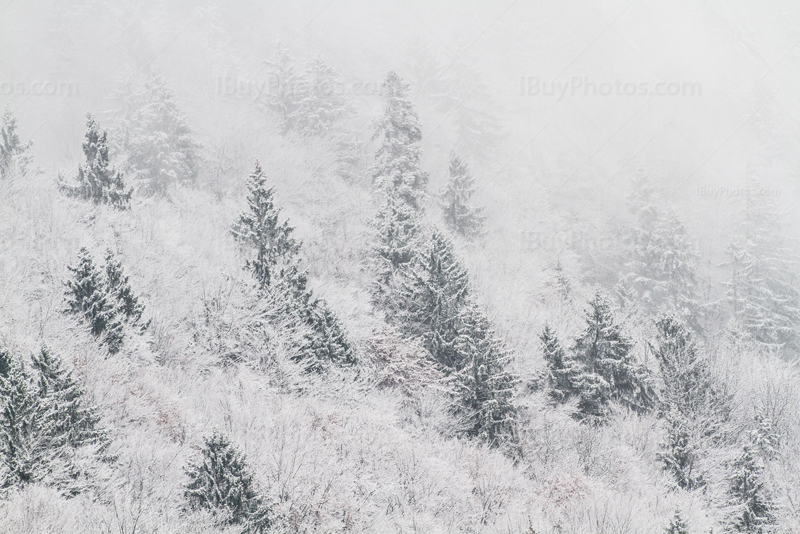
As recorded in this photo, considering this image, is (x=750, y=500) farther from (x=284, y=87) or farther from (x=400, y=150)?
(x=284, y=87)

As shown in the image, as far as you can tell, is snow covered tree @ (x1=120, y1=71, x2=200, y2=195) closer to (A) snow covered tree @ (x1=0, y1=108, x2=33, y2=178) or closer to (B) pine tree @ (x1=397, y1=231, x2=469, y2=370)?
(A) snow covered tree @ (x1=0, y1=108, x2=33, y2=178)

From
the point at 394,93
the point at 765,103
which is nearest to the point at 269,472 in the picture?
the point at 394,93

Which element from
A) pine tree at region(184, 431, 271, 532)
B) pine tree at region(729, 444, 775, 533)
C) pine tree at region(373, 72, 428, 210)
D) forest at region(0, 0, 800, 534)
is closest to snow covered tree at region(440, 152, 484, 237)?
forest at region(0, 0, 800, 534)

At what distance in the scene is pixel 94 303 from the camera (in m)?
18.2

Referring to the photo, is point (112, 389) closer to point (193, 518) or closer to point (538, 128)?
point (193, 518)

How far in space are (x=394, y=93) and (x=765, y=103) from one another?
58.7 m

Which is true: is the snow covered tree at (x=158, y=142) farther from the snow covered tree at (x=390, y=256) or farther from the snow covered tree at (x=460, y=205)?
the snow covered tree at (x=460, y=205)

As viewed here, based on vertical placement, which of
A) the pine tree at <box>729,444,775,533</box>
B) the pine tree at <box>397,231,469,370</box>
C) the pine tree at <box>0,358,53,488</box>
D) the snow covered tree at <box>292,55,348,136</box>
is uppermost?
the snow covered tree at <box>292,55,348,136</box>

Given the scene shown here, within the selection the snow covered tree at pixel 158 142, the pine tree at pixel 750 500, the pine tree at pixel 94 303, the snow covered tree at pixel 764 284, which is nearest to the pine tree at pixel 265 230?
the pine tree at pixel 94 303

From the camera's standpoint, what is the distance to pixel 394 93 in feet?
127

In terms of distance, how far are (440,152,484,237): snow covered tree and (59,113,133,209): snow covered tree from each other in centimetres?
2228

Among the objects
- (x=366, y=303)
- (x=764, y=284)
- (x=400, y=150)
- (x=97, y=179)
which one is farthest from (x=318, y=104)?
(x=764, y=284)

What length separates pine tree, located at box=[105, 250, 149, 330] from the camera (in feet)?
63.3

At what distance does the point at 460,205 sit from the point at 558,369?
17242mm
